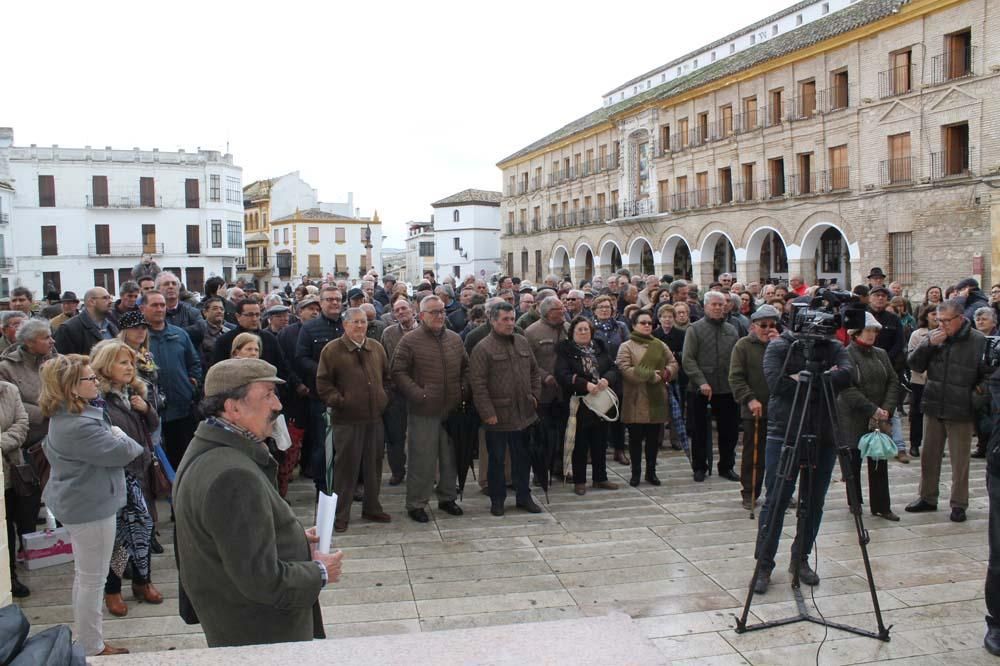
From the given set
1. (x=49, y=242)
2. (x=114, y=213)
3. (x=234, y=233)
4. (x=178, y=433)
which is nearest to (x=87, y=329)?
(x=178, y=433)

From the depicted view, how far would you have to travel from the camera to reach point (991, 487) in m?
4.68

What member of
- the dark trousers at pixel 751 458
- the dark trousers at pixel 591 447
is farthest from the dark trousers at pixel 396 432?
the dark trousers at pixel 751 458

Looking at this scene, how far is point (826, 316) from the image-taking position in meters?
5.29

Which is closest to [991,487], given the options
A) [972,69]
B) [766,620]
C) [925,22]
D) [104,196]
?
[766,620]

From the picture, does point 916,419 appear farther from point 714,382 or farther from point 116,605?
point 116,605

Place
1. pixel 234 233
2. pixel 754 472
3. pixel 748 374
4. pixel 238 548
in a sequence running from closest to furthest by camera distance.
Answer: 1. pixel 238 548
2. pixel 754 472
3. pixel 748 374
4. pixel 234 233

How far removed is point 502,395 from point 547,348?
3.32ft

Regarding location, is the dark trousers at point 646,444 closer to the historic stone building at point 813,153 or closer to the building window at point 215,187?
the historic stone building at point 813,153

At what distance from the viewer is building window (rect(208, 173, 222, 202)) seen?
48.1 m

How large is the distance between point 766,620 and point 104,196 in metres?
47.7

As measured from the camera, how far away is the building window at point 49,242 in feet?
144

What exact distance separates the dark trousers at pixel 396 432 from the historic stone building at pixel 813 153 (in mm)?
21598

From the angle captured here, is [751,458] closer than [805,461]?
No

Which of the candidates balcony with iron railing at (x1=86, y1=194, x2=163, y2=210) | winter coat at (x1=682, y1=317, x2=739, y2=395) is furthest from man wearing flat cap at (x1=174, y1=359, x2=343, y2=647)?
→ balcony with iron railing at (x1=86, y1=194, x2=163, y2=210)
